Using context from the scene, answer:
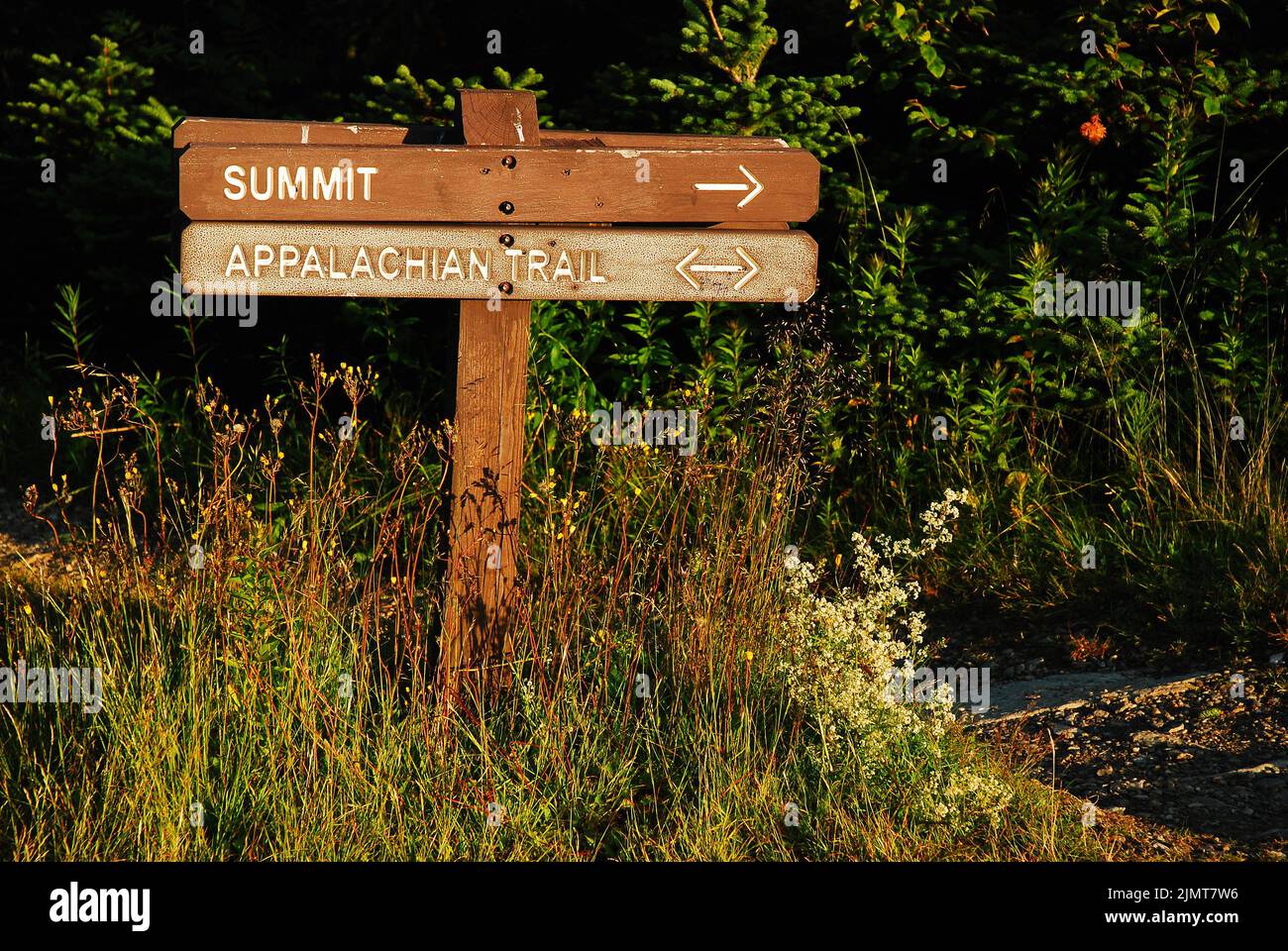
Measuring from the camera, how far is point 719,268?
166 inches

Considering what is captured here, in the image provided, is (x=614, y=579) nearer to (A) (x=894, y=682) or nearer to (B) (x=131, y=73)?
(A) (x=894, y=682)

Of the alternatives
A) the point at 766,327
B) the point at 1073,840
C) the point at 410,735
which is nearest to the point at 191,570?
the point at 410,735

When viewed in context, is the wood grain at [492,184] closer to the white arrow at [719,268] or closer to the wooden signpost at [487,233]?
the wooden signpost at [487,233]

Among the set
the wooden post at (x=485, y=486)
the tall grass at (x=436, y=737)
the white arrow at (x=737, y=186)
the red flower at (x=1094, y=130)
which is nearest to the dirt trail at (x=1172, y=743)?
the tall grass at (x=436, y=737)

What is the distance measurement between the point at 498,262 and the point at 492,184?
224 mm

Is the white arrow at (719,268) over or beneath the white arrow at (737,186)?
beneath

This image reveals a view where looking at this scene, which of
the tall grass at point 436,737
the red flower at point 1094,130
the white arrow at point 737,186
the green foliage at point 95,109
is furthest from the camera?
the green foliage at point 95,109

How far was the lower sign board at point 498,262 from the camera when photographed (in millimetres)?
3961

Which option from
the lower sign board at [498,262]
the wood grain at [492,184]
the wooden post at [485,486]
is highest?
the wood grain at [492,184]

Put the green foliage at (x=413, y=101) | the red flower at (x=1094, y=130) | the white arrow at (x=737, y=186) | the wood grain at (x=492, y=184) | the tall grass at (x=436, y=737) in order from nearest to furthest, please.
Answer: the tall grass at (x=436, y=737), the wood grain at (x=492, y=184), the white arrow at (x=737, y=186), the red flower at (x=1094, y=130), the green foliage at (x=413, y=101)

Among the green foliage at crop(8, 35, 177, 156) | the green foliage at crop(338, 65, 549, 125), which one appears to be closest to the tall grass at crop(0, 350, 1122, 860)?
the green foliage at crop(338, 65, 549, 125)

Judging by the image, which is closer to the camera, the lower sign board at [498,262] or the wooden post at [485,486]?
the lower sign board at [498,262]

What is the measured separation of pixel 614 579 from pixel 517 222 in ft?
3.74

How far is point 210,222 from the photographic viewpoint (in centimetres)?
393
